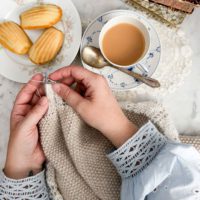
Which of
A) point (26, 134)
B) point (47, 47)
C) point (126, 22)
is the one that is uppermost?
point (126, 22)

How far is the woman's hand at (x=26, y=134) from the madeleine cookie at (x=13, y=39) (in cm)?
11

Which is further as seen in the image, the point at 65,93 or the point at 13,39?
the point at 13,39

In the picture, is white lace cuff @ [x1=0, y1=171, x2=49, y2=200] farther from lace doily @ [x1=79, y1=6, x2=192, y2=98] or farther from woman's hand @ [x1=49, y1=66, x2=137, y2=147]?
lace doily @ [x1=79, y1=6, x2=192, y2=98]

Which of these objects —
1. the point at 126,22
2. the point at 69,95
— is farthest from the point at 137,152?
the point at 126,22

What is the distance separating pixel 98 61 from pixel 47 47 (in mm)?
112

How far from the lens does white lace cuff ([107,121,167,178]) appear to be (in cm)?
73

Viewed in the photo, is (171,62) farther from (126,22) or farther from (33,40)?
(33,40)

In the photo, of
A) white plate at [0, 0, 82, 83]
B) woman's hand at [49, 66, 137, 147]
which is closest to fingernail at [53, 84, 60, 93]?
woman's hand at [49, 66, 137, 147]

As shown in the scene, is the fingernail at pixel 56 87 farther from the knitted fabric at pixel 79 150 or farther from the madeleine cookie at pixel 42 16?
the madeleine cookie at pixel 42 16

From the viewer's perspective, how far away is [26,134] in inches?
29.7

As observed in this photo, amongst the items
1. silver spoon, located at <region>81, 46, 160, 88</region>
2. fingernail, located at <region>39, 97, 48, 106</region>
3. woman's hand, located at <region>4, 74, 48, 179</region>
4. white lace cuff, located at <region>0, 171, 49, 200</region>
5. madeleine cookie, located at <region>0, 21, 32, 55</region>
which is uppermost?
Result: silver spoon, located at <region>81, 46, 160, 88</region>

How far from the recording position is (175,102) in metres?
0.88

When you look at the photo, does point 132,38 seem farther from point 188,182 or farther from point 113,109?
point 188,182

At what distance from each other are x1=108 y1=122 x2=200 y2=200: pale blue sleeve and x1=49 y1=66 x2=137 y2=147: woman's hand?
4 centimetres
